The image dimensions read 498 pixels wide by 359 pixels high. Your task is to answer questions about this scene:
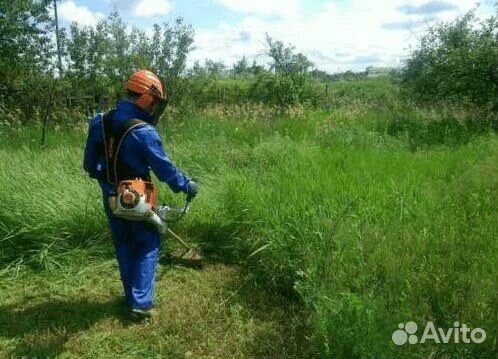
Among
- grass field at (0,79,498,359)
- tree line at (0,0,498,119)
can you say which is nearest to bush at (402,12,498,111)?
tree line at (0,0,498,119)

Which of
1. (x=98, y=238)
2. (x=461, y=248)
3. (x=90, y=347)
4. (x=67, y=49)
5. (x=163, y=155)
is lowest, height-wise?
(x=90, y=347)

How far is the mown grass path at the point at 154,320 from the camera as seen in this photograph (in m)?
3.69

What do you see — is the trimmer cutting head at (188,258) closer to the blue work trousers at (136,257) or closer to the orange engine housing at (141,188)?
the blue work trousers at (136,257)

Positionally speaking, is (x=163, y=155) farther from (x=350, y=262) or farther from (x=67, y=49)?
(x=67, y=49)

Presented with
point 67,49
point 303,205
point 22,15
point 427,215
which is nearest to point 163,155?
point 303,205

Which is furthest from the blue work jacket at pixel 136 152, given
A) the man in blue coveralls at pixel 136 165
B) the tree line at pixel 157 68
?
the tree line at pixel 157 68

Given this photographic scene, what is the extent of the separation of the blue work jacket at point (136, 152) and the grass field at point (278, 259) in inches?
42.5

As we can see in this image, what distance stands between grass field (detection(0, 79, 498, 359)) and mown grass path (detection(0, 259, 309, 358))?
1 cm

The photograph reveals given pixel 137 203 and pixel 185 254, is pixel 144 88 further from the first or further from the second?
pixel 185 254

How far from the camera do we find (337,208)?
15.4 feet

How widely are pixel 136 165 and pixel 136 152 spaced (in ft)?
0.37

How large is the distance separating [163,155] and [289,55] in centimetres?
1567

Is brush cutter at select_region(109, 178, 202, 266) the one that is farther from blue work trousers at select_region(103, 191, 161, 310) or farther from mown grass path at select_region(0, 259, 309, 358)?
mown grass path at select_region(0, 259, 309, 358)

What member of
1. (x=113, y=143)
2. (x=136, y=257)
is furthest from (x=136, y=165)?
(x=136, y=257)
